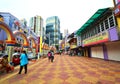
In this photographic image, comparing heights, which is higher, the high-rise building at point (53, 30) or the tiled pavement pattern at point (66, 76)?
the high-rise building at point (53, 30)

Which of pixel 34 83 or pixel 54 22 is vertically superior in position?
pixel 54 22

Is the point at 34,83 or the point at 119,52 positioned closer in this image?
the point at 34,83

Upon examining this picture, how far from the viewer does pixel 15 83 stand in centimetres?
619

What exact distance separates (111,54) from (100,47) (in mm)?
3848

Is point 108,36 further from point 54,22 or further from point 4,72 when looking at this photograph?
point 54,22

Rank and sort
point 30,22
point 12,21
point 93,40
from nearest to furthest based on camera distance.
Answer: point 93,40, point 12,21, point 30,22

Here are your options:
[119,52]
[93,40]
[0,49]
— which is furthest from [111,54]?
[0,49]

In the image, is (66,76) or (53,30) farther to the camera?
(53,30)

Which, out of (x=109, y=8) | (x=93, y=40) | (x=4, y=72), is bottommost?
(x=4, y=72)

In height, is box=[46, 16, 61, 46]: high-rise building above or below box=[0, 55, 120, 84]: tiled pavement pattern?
above

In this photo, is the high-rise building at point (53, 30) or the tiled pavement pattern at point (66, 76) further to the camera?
the high-rise building at point (53, 30)

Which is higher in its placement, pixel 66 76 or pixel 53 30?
pixel 53 30

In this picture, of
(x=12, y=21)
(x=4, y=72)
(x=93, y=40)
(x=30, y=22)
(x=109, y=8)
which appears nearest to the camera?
(x=4, y=72)

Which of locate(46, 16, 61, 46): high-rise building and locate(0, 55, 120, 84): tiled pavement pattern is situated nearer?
locate(0, 55, 120, 84): tiled pavement pattern
